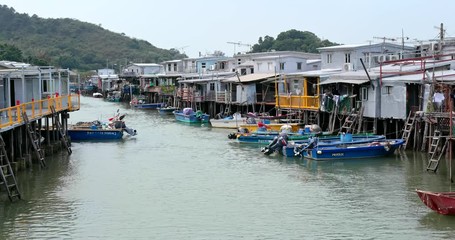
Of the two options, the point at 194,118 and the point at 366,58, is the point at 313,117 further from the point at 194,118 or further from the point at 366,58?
the point at 194,118

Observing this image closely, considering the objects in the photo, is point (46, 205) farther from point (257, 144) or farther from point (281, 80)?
point (281, 80)

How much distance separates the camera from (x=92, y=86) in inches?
4875

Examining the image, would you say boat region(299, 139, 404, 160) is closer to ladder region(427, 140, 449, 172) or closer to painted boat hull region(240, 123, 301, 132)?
ladder region(427, 140, 449, 172)

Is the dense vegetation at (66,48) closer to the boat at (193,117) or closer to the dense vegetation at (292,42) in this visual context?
the dense vegetation at (292,42)

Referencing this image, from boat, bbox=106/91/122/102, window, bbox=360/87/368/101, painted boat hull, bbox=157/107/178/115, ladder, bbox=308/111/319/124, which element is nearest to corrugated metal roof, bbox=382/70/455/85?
window, bbox=360/87/368/101

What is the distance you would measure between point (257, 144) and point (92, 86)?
86772 mm

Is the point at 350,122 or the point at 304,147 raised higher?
the point at 350,122

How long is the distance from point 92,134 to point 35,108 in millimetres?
8502

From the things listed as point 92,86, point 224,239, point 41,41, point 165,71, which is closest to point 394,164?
point 224,239

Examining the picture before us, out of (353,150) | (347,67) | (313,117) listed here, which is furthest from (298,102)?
(353,150)

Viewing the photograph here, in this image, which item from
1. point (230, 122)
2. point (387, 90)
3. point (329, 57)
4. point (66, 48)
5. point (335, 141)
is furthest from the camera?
point (66, 48)

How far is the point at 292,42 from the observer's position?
117 m

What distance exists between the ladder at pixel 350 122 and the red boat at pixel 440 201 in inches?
738

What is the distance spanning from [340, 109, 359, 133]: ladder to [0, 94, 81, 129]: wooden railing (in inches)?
631
